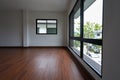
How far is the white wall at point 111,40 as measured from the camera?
138 centimetres

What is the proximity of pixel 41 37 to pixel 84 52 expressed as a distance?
6156mm

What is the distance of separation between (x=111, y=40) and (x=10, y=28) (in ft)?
29.7

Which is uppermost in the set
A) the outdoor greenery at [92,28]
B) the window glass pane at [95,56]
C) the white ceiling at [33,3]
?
the white ceiling at [33,3]

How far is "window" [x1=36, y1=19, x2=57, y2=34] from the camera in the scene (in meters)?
9.55

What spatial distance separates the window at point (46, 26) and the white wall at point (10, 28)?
1.39 metres

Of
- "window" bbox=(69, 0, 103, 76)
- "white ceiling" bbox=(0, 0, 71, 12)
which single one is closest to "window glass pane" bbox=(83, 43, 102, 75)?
"window" bbox=(69, 0, 103, 76)

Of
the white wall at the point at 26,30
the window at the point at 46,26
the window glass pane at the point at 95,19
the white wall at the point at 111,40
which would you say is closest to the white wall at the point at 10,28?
the white wall at the point at 26,30

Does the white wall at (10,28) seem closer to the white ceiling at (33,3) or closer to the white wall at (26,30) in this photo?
the white wall at (26,30)

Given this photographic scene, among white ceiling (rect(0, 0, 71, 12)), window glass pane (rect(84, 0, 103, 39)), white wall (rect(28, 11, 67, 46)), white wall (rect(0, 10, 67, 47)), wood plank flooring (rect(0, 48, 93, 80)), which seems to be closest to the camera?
window glass pane (rect(84, 0, 103, 39))

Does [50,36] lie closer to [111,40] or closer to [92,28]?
[92,28]

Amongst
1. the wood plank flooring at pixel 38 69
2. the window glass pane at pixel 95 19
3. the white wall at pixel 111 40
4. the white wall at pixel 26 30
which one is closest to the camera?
the white wall at pixel 111 40

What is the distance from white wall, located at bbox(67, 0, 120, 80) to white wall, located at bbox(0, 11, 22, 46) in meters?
8.51

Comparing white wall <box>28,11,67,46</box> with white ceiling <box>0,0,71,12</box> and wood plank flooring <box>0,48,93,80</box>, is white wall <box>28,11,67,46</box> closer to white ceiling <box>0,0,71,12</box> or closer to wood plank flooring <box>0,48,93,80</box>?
white ceiling <box>0,0,71,12</box>

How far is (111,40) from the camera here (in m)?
1.54
